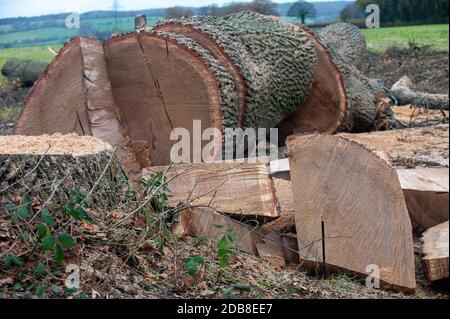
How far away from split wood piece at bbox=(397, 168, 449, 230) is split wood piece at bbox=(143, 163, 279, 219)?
0.79m

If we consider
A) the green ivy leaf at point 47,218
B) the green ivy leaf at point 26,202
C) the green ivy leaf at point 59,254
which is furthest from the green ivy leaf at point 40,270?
the green ivy leaf at point 26,202

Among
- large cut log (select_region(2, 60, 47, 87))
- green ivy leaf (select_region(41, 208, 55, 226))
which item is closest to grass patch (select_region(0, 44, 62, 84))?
large cut log (select_region(2, 60, 47, 87))

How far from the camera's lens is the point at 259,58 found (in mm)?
5816

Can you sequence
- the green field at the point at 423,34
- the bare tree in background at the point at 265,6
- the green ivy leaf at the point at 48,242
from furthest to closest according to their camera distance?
1. the bare tree in background at the point at 265,6
2. the green field at the point at 423,34
3. the green ivy leaf at the point at 48,242

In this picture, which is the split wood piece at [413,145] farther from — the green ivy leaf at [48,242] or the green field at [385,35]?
the green ivy leaf at [48,242]

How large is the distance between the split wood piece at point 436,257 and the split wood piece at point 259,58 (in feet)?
6.28

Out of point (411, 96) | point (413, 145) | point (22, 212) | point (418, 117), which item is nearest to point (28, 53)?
point (418, 117)

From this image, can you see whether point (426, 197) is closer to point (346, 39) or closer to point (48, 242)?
point (48, 242)

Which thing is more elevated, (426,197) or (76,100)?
(76,100)

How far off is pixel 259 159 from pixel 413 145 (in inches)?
66.4

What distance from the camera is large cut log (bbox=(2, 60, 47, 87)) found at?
10.3m

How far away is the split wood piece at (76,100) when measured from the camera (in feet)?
17.0
